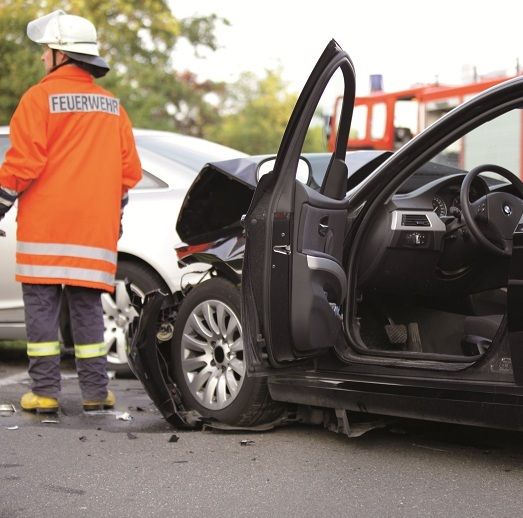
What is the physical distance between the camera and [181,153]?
7.00 m

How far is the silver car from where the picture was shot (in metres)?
6.53

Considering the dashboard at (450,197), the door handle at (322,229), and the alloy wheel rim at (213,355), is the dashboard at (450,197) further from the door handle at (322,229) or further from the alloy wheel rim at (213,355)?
the alloy wheel rim at (213,355)

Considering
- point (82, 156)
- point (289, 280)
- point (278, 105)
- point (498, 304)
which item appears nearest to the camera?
point (289, 280)

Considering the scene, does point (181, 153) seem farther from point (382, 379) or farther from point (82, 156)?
point (382, 379)

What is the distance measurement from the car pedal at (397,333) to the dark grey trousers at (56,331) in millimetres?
1611

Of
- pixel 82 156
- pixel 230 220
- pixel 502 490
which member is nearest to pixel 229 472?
pixel 502 490

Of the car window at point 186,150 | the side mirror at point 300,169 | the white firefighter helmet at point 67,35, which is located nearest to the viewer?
the side mirror at point 300,169

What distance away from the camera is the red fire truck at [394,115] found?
1374 centimetres

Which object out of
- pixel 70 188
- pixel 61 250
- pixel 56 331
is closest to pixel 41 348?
pixel 56 331

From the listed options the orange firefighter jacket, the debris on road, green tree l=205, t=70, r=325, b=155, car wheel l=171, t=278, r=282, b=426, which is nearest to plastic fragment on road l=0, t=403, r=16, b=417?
the debris on road

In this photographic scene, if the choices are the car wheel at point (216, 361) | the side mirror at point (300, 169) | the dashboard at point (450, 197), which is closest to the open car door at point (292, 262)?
the side mirror at point (300, 169)

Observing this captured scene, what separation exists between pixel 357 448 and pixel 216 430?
0.72 meters

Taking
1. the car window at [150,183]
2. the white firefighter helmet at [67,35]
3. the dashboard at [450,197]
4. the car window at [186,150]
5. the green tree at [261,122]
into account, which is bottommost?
the dashboard at [450,197]

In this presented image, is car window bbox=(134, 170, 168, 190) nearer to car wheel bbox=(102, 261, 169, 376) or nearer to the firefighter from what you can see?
car wheel bbox=(102, 261, 169, 376)
